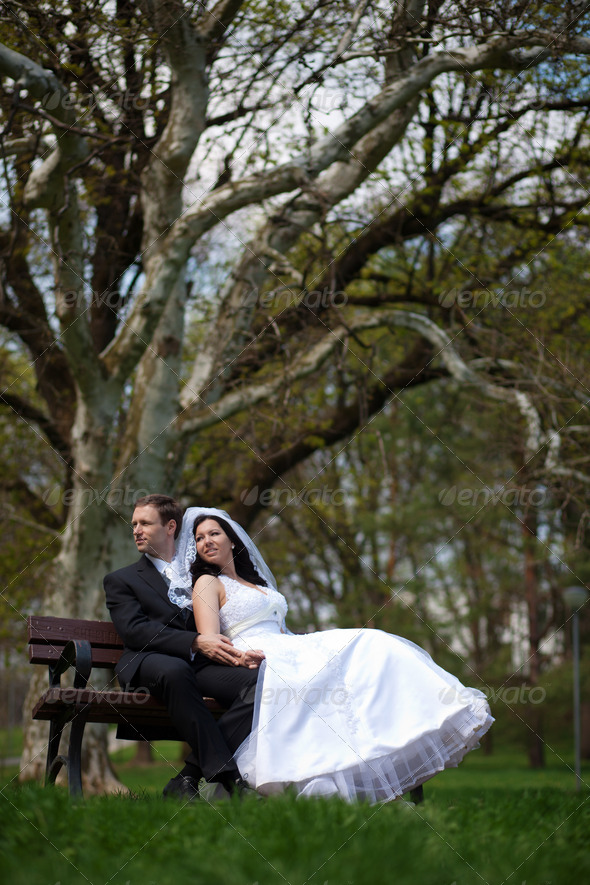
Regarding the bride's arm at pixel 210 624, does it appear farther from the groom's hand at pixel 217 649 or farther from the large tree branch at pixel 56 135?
the large tree branch at pixel 56 135

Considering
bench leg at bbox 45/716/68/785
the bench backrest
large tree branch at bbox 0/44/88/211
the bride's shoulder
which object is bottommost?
bench leg at bbox 45/716/68/785

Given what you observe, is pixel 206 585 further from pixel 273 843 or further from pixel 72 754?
pixel 273 843

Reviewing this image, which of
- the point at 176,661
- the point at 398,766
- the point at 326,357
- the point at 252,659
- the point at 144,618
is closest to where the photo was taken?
the point at 398,766

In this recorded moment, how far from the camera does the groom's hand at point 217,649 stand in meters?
4.88

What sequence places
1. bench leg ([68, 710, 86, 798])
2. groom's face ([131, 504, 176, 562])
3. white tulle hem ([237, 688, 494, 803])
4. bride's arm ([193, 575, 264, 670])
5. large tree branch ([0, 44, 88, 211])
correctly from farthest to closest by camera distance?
large tree branch ([0, 44, 88, 211]) < groom's face ([131, 504, 176, 562]) < bride's arm ([193, 575, 264, 670]) < bench leg ([68, 710, 86, 798]) < white tulle hem ([237, 688, 494, 803])

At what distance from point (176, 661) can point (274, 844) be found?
183cm

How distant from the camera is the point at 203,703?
459 centimetres

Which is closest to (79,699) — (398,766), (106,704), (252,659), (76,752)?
(106,704)

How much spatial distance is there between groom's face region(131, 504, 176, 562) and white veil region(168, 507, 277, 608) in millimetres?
75

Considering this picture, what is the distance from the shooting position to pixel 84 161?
7.64 metres

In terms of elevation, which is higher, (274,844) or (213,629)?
(213,629)

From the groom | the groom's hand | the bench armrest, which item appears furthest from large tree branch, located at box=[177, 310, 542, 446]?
the bench armrest

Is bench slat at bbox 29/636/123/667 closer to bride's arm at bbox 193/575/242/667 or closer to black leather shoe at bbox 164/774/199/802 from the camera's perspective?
bride's arm at bbox 193/575/242/667

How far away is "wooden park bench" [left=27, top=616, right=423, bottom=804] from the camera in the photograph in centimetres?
462
